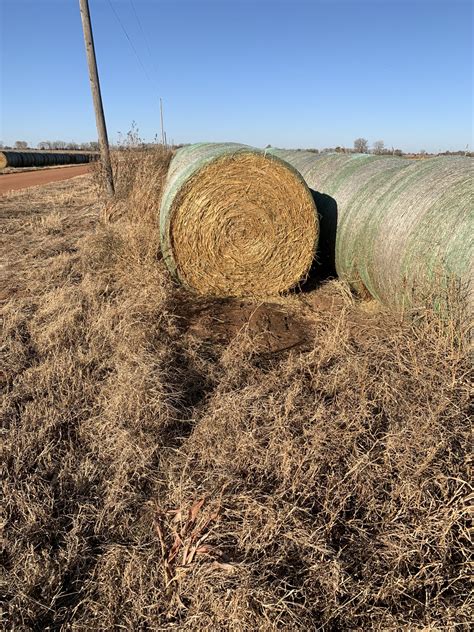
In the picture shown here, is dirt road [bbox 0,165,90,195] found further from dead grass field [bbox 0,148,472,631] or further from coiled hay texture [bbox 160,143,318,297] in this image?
dead grass field [bbox 0,148,472,631]

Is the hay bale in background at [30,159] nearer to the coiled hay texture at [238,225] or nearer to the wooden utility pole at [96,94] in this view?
the wooden utility pole at [96,94]

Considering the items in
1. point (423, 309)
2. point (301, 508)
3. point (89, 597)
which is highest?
point (423, 309)

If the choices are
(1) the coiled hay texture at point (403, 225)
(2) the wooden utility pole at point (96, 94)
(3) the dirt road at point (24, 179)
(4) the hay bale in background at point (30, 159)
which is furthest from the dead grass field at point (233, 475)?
(4) the hay bale in background at point (30, 159)

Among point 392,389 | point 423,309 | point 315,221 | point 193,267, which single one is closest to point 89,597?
Result: point 392,389

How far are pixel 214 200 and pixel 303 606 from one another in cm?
390

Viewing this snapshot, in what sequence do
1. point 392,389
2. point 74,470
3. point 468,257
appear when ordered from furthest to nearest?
1. point 468,257
2. point 392,389
3. point 74,470

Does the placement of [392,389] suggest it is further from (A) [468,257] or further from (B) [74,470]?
(B) [74,470]

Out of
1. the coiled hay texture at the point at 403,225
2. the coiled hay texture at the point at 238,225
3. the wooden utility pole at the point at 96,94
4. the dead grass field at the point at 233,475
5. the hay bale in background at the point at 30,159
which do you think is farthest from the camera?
the hay bale in background at the point at 30,159

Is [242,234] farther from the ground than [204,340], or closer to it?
farther from the ground

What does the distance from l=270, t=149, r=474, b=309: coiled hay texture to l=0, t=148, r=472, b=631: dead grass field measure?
34 cm

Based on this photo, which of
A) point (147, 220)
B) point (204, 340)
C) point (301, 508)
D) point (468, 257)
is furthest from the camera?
point (147, 220)

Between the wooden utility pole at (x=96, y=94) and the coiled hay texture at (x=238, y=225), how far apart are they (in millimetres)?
5767

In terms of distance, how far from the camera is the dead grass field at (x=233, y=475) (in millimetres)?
1753

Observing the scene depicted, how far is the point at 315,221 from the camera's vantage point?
4.87 m
